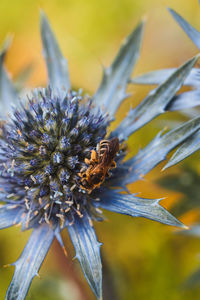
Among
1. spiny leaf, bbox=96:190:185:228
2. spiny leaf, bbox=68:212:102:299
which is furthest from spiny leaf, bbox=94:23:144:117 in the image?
spiny leaf, bbox=68:212:102:299

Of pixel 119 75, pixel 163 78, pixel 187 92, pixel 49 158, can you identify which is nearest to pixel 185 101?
pixel 187 92

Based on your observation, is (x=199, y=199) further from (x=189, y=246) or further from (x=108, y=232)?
(x=108, y=232)

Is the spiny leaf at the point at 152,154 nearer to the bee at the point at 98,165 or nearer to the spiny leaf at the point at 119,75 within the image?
the bee at the point at 98,165

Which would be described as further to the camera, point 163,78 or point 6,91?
point 6,91

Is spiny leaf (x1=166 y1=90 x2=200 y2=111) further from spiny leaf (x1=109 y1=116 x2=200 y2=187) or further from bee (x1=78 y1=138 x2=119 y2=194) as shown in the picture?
bee (x1=78 y1=138 x2=119 y2=194)

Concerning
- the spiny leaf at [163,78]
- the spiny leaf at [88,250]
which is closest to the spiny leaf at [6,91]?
the spiny leaf at [163,78]

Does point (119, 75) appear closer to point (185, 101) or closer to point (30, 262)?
point (185, 101)

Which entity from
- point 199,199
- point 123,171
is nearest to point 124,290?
point 199,199
